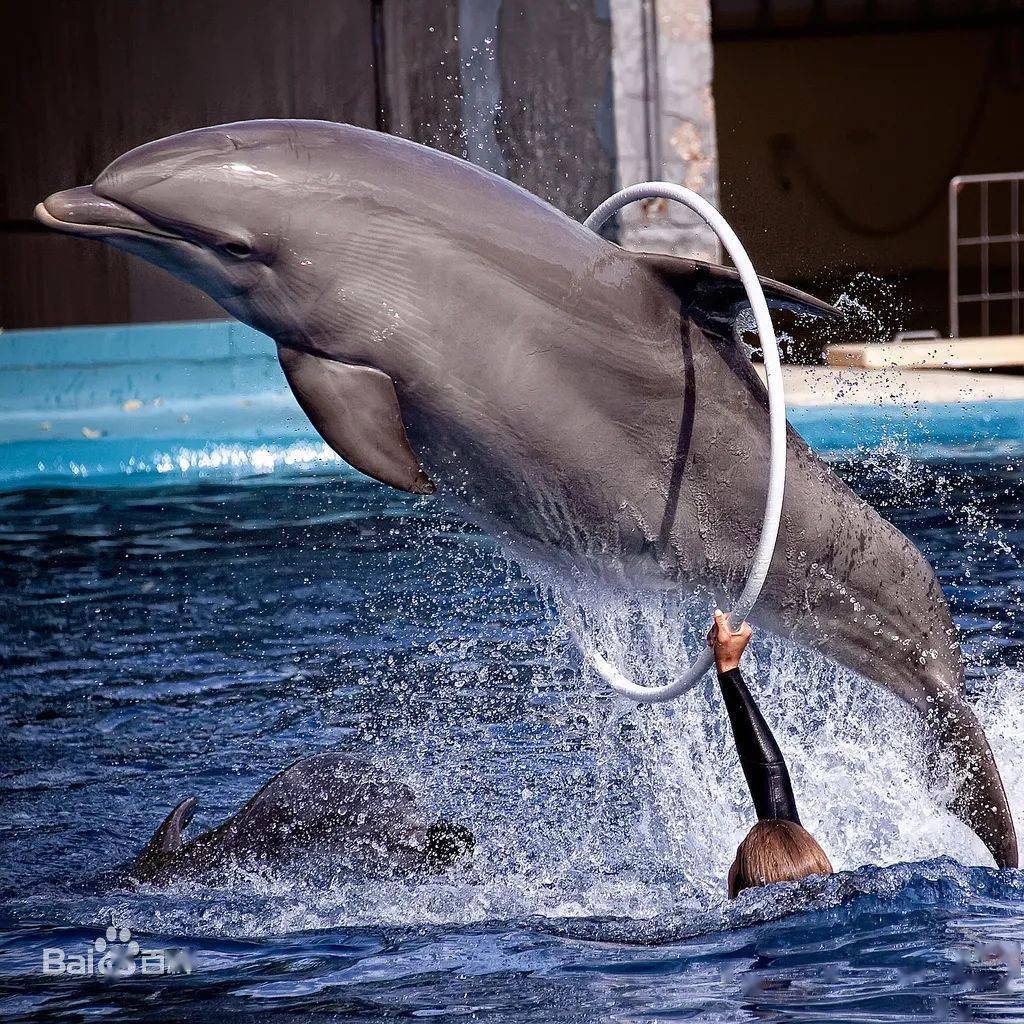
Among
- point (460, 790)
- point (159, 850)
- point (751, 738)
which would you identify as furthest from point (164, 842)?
point (751, 738)

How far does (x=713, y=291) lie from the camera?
172 inches

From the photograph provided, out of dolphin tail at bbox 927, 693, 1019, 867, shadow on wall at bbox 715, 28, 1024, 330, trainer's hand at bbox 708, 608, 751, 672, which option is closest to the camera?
trainer's hand at bbox 708, 608, 751, 672

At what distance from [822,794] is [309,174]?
111 inches

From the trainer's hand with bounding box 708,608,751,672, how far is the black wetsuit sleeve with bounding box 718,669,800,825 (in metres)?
0.04

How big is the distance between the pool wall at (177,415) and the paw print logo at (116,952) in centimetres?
809

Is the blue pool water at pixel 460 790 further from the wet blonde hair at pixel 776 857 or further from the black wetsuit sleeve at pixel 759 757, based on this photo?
the black wetsuit sleeve at pixel 759 757

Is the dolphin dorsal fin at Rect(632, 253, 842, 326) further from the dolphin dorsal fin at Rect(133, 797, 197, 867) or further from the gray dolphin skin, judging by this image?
the dolphin dorsal fin at Rect(133, 797, 197, 867)

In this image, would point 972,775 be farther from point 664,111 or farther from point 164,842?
point 664,111

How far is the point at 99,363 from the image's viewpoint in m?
14.5

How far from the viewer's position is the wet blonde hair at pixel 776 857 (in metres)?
4.27

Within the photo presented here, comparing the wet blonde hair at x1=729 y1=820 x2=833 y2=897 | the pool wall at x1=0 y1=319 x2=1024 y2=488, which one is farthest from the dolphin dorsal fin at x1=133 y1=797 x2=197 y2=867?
the pool wall at x1=0 y1=319 x2=1024 y2=488

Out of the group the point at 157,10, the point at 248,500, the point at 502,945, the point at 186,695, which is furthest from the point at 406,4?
the point at 502,945

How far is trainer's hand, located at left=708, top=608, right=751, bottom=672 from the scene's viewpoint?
4426mm

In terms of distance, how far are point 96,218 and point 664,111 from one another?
943 centimetres
